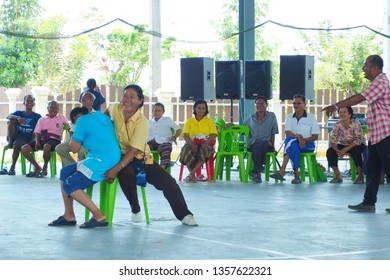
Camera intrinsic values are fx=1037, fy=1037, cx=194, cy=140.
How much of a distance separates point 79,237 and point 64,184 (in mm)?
510

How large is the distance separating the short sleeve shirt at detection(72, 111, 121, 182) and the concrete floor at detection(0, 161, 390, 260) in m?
0.42

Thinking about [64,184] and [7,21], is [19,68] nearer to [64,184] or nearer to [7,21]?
[7,21]

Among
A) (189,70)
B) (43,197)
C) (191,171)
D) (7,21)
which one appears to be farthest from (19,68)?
(43,197)

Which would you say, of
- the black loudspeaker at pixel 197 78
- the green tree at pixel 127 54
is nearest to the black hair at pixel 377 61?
the black loudspeaker at pixel 197 78

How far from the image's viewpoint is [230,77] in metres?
14.5

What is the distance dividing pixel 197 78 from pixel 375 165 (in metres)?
6.52

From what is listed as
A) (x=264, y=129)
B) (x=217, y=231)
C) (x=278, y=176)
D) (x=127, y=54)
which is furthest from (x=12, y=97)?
(x=217, y=231)

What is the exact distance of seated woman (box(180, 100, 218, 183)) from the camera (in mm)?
12211

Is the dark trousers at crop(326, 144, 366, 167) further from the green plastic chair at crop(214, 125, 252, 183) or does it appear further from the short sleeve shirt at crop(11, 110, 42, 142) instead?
the short sleeve shirt at crop(11, 110, 42, 142)

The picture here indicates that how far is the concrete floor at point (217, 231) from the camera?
6.07 meters

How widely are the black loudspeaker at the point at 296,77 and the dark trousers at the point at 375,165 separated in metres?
5.80

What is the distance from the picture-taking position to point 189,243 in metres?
6.51

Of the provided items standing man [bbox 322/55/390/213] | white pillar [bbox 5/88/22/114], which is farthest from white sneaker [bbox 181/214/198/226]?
white pillar [bbox 5/88/22/114]

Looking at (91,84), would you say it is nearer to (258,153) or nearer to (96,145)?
(258,153)
